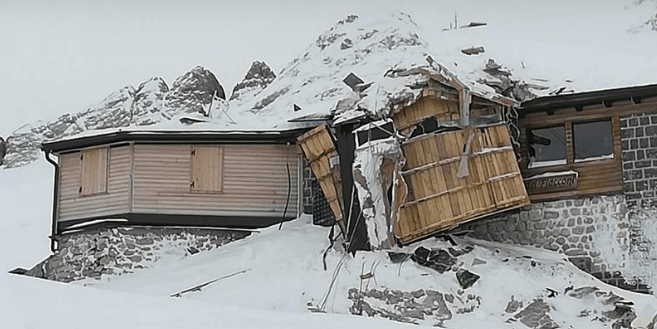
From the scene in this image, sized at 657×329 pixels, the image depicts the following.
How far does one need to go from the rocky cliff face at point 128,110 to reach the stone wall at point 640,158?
2276 centimetres

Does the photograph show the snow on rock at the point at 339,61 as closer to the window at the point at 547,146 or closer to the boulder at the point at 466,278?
the window at the point at 547,146

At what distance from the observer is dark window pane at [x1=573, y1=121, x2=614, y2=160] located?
17.7 metres

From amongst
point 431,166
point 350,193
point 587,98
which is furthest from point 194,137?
point 587,98

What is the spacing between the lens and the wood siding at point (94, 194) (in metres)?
19.9

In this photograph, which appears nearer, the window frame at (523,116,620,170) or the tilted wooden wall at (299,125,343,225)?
the window frame at (523,116,620,170)

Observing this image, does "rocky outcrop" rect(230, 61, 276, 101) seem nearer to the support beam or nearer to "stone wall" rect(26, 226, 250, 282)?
"stone wall" rect(26, 226, 250, 282)

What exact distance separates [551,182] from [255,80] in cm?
2450

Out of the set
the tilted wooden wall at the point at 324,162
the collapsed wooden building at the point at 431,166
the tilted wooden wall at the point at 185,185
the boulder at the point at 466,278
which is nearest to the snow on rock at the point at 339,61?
the tilted wooden wall at the point at 185,185

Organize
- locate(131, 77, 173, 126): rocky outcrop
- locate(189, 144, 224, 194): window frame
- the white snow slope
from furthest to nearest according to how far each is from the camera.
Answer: locate(131, 77, 173, 126): rocky outcrop → locate(189, 144, 224, 194): window frame → the white snow slope

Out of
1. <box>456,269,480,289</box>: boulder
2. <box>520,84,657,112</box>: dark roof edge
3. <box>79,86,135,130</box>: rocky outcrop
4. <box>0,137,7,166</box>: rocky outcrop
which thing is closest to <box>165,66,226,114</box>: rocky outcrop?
<box>79,86,135,130</box>: rocky outcrop

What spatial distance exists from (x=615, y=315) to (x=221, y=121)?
10.8m

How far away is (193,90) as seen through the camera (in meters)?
41.2

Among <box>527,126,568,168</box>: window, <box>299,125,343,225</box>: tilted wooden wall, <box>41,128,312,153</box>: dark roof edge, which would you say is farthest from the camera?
<box>41,128,312,153</box>: dark roof edge

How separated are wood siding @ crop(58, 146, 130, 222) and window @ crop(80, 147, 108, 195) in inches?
3.7
